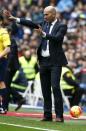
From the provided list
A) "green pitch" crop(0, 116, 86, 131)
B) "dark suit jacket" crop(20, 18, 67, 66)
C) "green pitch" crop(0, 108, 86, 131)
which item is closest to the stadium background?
"green pitch" crop(0, 108, 86, 131)

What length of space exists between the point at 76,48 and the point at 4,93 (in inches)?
374

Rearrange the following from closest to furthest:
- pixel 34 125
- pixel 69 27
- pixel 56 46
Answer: pixel 34 125
pixel 56 46
pixel 69 27

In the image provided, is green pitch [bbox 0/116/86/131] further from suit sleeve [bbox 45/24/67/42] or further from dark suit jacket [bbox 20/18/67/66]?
suit sleeve [bbox 45/24/67/42]

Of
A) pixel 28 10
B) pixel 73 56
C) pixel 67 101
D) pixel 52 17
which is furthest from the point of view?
pixel 28 10

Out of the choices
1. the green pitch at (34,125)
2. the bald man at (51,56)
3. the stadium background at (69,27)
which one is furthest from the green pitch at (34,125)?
→ the stadium background at (69,27)

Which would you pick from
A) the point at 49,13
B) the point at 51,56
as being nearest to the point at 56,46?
the point at 51,56

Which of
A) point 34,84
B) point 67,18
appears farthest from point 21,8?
point 34,84

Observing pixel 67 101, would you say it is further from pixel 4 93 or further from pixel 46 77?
pixel 46 77

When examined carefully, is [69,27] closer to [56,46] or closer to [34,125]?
[56,46]

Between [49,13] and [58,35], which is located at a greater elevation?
[49,13]

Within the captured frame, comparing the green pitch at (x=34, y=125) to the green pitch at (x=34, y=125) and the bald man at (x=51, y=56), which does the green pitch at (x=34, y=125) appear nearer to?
the green pitch at (x=34, y=125)

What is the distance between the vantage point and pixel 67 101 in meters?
21.8

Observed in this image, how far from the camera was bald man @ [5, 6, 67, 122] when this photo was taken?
15211 millimetres

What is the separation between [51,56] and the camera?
15.4 metres
